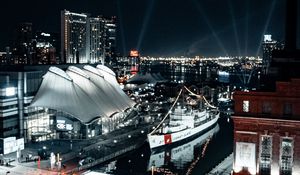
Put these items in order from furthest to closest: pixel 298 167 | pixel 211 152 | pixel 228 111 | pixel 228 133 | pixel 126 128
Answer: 1. pixel 228 111
2. pixel 228 133
3. pixel 126 128
4. pixel 211 152
5. pixel 298 167

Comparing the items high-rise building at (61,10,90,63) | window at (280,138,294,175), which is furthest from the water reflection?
high-rise building at (61,10,90,63)

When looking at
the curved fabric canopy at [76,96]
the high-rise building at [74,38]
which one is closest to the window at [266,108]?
the curved fabric canopy at [76,96]

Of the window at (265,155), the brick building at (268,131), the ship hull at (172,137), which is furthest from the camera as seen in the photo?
the ship hull at (172,137)

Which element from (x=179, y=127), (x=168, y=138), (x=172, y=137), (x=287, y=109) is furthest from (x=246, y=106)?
(x=179, y=127)

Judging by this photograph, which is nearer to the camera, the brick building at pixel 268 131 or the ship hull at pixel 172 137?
the brick building at pixel 268 131

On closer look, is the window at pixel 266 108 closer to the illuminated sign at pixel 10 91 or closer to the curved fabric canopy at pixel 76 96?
the curved fabric canopy at pixel 76 96

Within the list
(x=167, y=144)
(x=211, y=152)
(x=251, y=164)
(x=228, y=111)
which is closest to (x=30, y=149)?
(x=167, y=144)

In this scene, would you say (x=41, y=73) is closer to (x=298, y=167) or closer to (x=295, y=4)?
(x=295, y=4)
